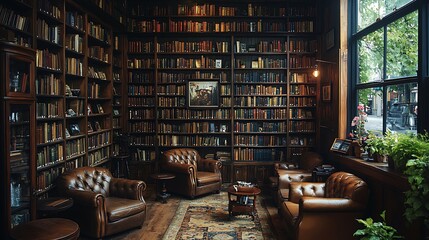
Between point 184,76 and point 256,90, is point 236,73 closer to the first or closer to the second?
point 256,90

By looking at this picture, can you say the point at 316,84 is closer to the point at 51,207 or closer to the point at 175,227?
the point at 175,227

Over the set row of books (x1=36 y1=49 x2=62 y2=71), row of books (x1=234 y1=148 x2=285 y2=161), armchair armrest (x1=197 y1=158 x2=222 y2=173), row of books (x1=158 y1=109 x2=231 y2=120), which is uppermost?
row of books (x1=36 y1=49 x2=62 y2=71)

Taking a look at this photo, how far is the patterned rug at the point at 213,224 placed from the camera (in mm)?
4652

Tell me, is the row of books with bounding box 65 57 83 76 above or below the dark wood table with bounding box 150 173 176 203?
above

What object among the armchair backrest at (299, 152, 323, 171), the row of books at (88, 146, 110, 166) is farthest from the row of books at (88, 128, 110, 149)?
the armchair backrest at (299, 152, 323, 171)

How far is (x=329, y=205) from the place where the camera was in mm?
4004

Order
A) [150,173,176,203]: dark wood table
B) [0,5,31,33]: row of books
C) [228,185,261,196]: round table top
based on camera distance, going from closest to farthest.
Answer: [0,5,31,33]: row of books, [228,185,261,196]: round table top, [150,173,176,203]: dark wood table

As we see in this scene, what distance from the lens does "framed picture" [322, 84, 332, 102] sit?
22.2 feet

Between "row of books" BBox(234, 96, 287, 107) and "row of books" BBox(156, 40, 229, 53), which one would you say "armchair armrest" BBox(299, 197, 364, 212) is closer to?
"row of books" BBox(234, 96, 287, 107)

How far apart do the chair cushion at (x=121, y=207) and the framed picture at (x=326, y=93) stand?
412 cm

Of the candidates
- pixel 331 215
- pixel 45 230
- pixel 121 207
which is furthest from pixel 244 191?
pixel 45 230

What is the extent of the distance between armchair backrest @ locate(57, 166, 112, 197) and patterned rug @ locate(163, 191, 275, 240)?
3.89 ft

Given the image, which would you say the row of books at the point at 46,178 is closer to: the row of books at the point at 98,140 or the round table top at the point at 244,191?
the row of books at the point at 98,140

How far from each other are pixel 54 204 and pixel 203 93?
14.6ft
